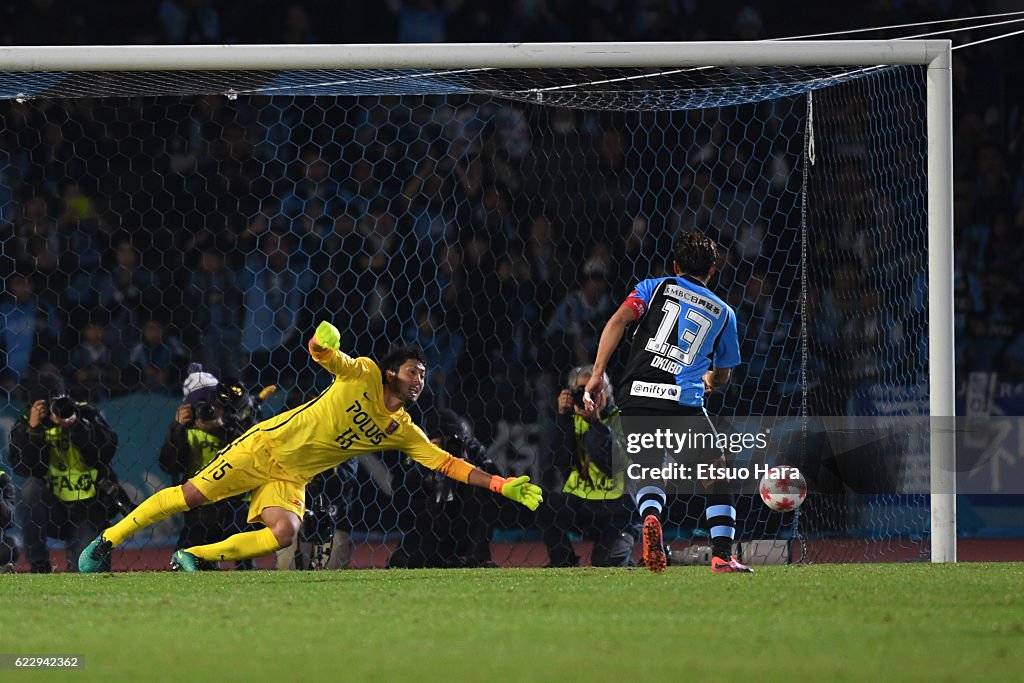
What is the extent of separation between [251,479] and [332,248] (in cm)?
337

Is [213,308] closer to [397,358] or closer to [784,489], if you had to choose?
[397,358]

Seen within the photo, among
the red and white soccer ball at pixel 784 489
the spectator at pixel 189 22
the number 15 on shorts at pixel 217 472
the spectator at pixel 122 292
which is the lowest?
the red and white soccer ball at pixel 784 489

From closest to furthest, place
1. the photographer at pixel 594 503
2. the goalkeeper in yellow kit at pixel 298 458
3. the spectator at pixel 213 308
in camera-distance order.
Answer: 1. the goalkeeper in yellow kit at pixel 298 458
2. the photographer at pixel 594 503
3. the spectator at pixel 213 308

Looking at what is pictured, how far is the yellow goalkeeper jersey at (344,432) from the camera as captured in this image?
595 centimetres

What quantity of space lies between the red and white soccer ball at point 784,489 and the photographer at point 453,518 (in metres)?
1.52

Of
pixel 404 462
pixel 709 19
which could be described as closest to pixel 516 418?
pixel 404 462

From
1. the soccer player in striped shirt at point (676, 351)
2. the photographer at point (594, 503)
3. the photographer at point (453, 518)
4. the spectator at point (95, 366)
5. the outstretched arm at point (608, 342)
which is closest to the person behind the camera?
the outstretched arm at point (608, 342)

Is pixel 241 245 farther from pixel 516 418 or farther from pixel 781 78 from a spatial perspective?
pixel 781 78

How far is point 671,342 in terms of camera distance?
578 centimetres

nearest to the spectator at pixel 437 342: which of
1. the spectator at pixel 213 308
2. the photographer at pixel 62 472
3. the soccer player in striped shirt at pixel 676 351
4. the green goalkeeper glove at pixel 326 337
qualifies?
the spectator at pixel 213 308

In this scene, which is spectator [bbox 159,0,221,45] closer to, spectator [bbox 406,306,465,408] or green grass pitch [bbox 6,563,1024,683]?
spectator [bbox 406,306,465,408]

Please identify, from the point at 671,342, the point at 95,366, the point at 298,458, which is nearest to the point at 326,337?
the point at 298,458

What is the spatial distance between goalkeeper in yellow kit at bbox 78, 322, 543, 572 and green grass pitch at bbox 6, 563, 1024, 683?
17cm

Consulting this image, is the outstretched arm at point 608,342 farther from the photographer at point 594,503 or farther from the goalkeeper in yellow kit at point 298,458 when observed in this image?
the photographer at point 594,503
